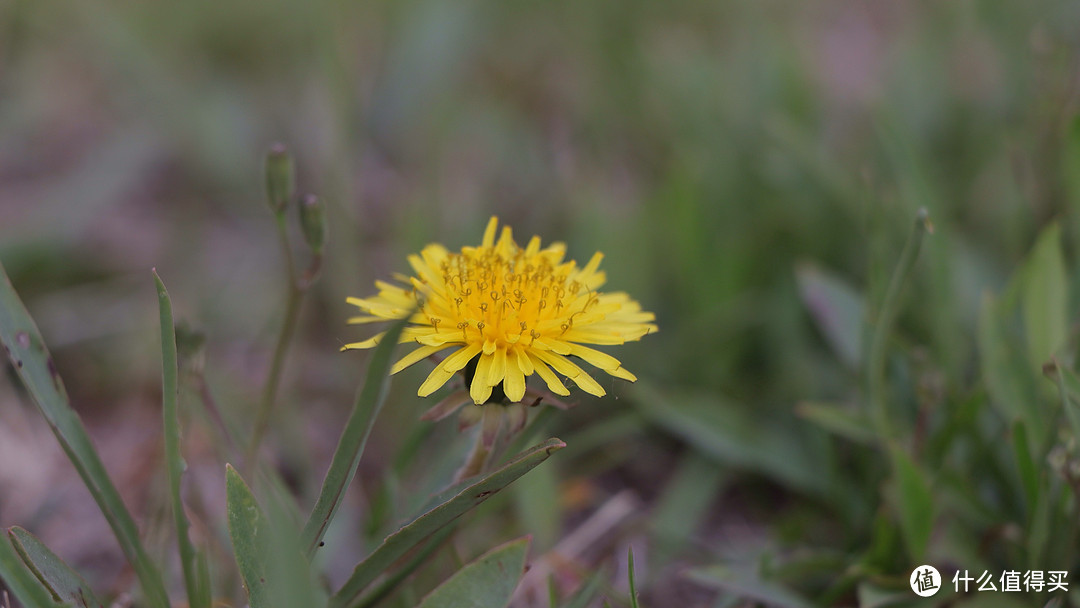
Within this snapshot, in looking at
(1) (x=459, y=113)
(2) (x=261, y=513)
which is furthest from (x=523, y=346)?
(1) (x=459, y=113)

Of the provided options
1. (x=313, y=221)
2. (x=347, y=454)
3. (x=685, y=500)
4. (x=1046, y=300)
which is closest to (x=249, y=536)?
(x=347, y=454)

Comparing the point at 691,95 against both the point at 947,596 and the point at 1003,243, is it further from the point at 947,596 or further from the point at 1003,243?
the point at 947,596

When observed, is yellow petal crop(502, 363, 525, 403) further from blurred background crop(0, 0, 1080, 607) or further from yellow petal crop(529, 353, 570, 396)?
blurred background crop(0, 0, 1080, 607)

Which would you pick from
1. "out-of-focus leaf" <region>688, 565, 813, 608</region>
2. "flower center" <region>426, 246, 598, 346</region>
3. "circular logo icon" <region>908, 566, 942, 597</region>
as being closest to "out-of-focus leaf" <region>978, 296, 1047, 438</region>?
"circular logo icon" <region>908, 566, 942, 597</region>

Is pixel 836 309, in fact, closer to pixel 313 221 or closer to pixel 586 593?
pixel 586 593

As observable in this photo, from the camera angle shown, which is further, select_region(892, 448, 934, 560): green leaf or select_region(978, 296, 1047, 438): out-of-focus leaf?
select_region(978, 296, 1047, 438): out-of-focus leaf
